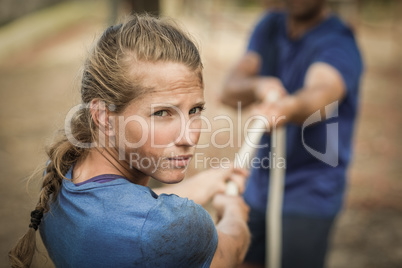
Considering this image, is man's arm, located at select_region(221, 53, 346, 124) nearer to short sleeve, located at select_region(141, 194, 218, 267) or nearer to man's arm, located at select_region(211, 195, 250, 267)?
man's arm, located at select_region(211, 195, 250, 267)

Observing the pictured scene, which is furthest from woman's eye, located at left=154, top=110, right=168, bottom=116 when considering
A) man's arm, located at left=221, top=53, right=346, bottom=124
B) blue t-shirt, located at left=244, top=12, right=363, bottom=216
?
blue t-shirt, located at left=244, top=12, right=363, bottom=216

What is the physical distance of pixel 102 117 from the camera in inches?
51.0

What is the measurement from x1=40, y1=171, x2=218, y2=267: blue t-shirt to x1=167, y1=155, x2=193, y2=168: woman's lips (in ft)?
0.37

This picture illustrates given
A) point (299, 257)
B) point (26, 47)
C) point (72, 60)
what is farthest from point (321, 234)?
point (26, 47)

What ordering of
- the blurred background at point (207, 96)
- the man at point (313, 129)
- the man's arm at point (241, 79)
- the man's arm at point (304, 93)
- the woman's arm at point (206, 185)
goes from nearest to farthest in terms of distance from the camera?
the woman's arm at point (206, 185) < the man's arm at point (304, 93) < the man at point (313, 129) < the man's arm at point (241, 79) < the blurred background at point (207, 96)

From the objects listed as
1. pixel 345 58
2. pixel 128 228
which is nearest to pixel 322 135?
pixel 345 58

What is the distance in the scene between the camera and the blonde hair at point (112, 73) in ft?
4.07

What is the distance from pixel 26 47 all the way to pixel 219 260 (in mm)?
9461

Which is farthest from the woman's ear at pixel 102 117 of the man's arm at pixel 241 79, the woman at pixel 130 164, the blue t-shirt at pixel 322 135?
the man's arm at pixel 241 79

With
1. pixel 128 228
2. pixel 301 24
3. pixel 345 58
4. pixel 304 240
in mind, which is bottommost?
pixel 304 240

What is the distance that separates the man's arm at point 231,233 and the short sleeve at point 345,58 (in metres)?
1.14

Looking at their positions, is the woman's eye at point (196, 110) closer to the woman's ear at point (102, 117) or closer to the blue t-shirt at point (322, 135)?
the woman's ear at point (102, 117)

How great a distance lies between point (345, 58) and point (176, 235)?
5.82 feet

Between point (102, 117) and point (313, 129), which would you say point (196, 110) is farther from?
point (313, 129)
